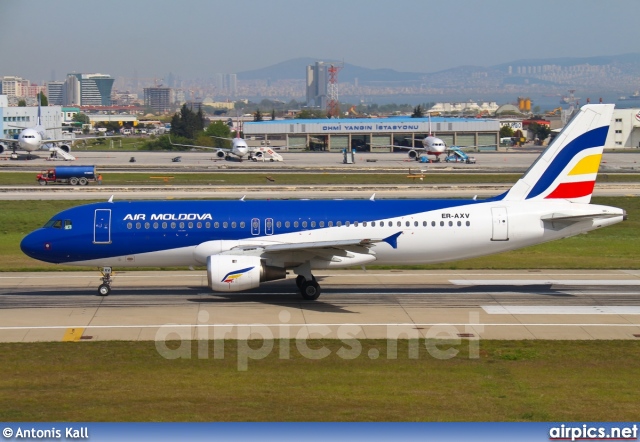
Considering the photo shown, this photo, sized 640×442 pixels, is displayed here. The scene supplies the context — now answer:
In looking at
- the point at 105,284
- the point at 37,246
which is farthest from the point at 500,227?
the point at 37,246

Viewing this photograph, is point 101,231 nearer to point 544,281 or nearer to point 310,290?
point 310,290

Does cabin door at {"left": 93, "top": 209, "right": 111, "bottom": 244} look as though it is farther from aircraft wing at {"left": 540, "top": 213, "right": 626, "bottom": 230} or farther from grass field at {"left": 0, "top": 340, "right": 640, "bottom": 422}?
aircraft wing at {"left": 540, "top": 213, "right": 626, "bottom": 230}

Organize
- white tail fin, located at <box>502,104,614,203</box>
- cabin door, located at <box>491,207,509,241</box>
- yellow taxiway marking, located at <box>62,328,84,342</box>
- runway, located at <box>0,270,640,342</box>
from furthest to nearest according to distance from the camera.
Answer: white tail fin, located at <box>502,104,614,203</box> < cabin door, located at <box>491,207,509,241</box> < runway, located at <box>0,270,640,342</box> < yellow taxiway marking, located at <box>62,328,84,342</box>

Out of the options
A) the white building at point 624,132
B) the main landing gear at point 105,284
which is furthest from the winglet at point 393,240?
the white building at point 624,132

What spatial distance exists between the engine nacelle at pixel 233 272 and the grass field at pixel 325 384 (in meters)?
5.08

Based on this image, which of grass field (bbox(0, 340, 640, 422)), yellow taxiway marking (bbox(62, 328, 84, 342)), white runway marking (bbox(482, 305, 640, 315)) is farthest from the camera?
white runway marking (bbox(482, 305, 640, 315))

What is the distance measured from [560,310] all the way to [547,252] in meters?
16.4

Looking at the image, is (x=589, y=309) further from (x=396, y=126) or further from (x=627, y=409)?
(x=396, y=126)

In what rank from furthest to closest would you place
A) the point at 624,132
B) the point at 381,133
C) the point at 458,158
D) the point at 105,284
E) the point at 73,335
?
the point at 624,132, the point at 381,133, the point at 458,158, the point at 105,284, the point at 73,335

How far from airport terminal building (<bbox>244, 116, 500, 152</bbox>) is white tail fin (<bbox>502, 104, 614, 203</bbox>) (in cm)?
12688

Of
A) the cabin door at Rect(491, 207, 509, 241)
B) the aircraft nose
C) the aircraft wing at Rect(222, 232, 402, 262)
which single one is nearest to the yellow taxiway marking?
the aircraft nose

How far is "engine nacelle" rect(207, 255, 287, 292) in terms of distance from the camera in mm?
32469

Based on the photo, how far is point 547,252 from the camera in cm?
4888

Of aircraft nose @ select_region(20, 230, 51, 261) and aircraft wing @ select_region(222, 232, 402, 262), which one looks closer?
aircraft wing @ select_region(222, 232, 402, 262)
